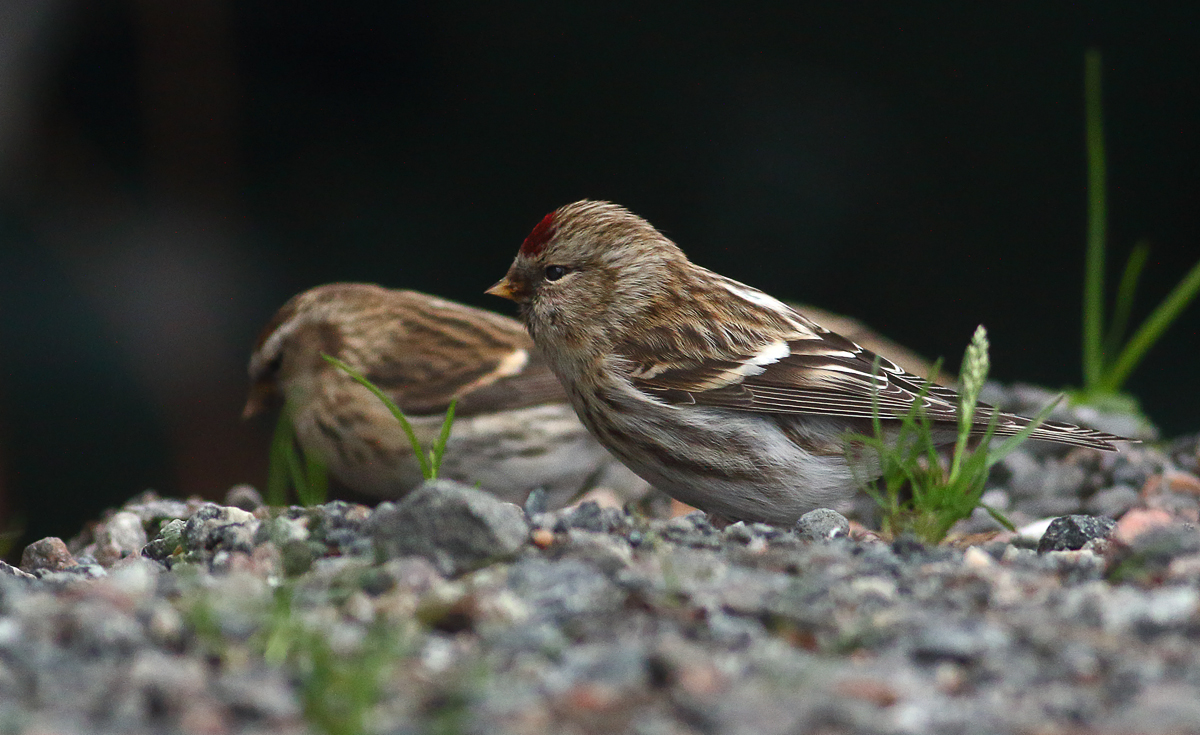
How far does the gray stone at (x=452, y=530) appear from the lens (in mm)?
1698

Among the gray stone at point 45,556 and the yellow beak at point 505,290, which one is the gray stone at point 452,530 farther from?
the yellow beak at point 505,290

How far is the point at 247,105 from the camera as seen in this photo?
17.3 ft

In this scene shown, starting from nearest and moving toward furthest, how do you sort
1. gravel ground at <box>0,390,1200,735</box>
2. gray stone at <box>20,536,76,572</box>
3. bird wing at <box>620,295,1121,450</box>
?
gravel ground at <box>0,390,1200,735</box>
gray stone at <box>20,536,76,572</box>
bird wing at <box>620,295,1121,450</box>

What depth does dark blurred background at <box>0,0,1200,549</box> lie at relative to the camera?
493 cm

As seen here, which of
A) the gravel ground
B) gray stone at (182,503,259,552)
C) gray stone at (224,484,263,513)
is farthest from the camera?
gray stone at (224,484,263,513)

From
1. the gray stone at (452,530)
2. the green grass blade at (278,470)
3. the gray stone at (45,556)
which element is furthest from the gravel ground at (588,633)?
the gray stone at (45,556)

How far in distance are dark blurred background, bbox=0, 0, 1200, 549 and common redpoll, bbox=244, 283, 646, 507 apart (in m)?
1.62

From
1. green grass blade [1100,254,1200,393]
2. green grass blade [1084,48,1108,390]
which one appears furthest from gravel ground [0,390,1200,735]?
green grass blade [1084,48,1108,390]

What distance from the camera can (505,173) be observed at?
529 centimetres

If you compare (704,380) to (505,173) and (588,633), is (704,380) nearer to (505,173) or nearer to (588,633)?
(588,633)

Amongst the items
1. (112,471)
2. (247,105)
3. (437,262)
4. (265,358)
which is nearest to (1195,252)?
(437,262)

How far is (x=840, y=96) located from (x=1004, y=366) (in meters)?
1.37

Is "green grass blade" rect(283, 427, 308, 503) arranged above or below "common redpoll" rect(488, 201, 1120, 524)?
below

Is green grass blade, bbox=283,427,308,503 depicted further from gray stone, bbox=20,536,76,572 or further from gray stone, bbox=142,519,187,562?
gray stone, bbox=20,536,76,572
